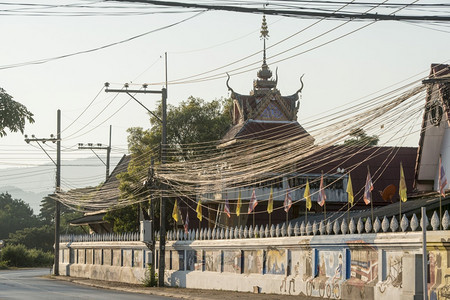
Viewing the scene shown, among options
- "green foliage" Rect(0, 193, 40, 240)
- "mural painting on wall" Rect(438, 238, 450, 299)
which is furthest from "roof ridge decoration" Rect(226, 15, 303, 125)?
"green foliage" Rect(0, 193, 40, 240)

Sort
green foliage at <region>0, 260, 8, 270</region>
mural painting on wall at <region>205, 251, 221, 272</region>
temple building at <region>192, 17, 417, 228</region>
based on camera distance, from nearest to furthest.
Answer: mural painting on wall at <region>205, 251, 221, 272</region> < temple building at <region>192, 17, 417, 228</region> < green foliage at <region>0, 260, 8, 270</region>

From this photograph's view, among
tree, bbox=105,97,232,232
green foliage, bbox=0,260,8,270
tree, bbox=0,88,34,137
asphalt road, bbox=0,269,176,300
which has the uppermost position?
tree, bbox=105,97,232,232

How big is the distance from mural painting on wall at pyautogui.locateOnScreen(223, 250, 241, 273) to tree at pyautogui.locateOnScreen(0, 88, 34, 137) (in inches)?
922

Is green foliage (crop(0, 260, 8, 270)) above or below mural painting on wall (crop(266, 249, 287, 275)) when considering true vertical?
below

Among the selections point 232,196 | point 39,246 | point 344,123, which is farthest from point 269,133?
point 39,246

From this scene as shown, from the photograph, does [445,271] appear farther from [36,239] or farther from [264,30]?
[36,239]

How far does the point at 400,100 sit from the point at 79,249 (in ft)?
173

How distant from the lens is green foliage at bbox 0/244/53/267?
319ft

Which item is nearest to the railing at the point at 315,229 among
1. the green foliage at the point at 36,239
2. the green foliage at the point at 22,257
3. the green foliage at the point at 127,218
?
the green foliage at the point at 127,218

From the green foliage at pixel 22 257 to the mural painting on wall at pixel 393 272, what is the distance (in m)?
72.1

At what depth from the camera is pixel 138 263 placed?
54594 millimetres

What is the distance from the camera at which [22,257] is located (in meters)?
99.5

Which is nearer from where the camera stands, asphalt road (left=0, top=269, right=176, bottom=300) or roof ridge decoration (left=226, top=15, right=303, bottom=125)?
asphalt road (left=0, top=269, right=176, bottom=300)

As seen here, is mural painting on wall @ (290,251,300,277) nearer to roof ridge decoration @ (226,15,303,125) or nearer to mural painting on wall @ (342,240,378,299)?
mural painting on wall @ (342,240,378,299)
